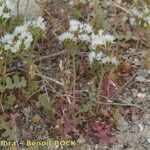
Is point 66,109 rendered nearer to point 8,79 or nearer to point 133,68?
point 8,79

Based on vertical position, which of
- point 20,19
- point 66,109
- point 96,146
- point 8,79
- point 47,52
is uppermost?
point 20,19

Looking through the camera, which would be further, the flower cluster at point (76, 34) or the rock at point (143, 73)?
the rock at point (143, 73)

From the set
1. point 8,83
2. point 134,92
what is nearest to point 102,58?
point 134,92

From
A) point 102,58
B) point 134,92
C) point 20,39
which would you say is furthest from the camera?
point 134,92

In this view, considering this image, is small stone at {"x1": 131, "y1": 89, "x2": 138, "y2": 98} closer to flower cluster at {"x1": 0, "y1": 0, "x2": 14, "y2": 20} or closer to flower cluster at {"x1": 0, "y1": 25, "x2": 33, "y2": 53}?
flower cluster at {"x1": 0, "y1": 25, "x2": 33, "y2": 53}

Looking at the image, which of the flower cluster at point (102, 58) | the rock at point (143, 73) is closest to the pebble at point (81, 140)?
the flower cluster at point (102, 58)

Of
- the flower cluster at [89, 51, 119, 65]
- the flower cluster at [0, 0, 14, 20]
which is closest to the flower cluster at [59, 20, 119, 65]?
the flower cluster at [89, 51, 119, 65]

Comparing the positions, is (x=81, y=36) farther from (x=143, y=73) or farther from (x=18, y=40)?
(x=143, y=73)

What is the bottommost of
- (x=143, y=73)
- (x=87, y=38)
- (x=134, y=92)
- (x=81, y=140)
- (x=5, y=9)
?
(x=81, y=140)

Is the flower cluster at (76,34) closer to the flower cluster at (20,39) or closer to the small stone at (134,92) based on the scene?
the flower cluster at (20,39)

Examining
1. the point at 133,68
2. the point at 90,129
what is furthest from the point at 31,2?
the point at 90,129

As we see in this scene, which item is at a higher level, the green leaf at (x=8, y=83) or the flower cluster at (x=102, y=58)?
the flower cluster at (x=102, y=58)
